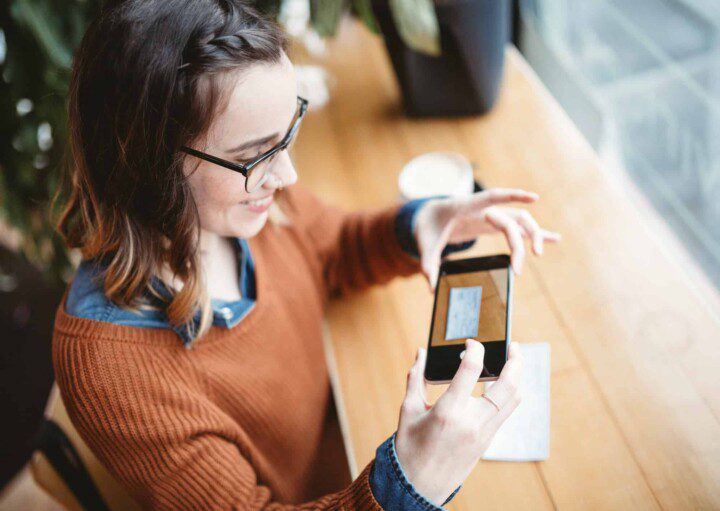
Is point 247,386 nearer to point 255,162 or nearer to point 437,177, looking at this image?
point 255,162

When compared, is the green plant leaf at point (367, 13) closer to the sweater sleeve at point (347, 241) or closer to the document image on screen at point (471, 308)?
the sweater sleeve at point (347, 241)

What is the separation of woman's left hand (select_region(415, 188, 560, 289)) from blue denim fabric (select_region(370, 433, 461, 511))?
0.31 m

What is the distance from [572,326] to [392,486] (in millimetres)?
403

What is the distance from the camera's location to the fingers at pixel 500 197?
2.73ft

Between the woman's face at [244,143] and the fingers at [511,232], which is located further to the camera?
the fingers at [511,232]

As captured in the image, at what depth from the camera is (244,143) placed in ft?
2.20

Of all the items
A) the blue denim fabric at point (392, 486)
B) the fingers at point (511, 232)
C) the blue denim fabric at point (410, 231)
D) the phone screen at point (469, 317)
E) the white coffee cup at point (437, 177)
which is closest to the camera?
the blue denim fabric at point (392, 486)

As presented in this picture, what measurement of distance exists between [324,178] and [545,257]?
1.77 feet

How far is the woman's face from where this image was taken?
0.65m

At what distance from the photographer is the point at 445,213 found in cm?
91

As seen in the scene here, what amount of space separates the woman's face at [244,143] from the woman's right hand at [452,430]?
0.32 meters

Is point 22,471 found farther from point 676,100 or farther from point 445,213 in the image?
Result: point 676,100

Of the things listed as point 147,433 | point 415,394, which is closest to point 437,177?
point 415,394

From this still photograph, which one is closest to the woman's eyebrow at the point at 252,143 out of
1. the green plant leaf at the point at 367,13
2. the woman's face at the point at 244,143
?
the woman's face at the point at 244,143
